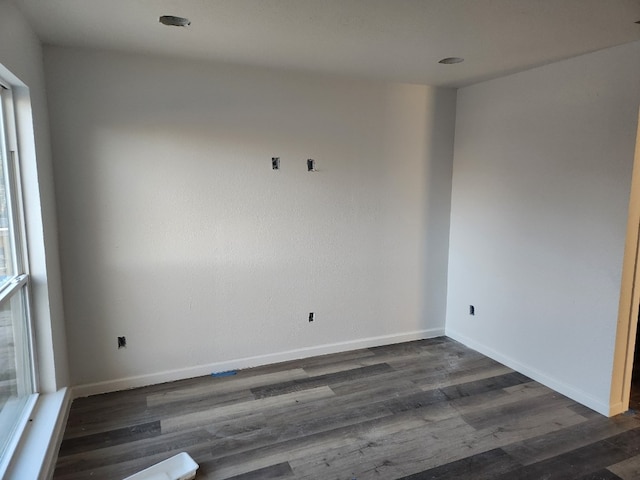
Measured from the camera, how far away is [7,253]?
7.37 ft

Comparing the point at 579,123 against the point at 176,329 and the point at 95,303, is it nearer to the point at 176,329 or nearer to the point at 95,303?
the point at 176,329

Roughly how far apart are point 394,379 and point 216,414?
1.39m

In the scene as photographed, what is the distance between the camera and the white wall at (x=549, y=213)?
2.68m

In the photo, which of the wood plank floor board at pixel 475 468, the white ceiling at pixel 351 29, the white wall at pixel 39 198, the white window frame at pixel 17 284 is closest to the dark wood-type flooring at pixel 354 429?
the wood plank floor board at pixel 475 468

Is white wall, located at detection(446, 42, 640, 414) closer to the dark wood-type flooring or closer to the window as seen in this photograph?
the dark wood-type flooring

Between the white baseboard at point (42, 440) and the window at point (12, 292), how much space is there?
7cm

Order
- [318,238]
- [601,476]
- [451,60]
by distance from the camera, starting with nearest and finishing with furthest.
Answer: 1. [601,476]
2. [451,60]
3. [318,238]

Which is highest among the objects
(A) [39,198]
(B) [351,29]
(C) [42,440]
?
(B) [351,29]

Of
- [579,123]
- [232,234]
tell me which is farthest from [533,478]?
[232,234]

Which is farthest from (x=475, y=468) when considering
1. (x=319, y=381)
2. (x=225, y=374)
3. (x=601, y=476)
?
(x=225, y=374)

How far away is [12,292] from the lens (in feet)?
6.82

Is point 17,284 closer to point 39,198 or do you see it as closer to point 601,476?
point 39,198

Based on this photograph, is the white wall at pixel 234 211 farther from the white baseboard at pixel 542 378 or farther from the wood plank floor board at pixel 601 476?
the wood plank floor board at pixel 601 476

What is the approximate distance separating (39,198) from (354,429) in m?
2.36
